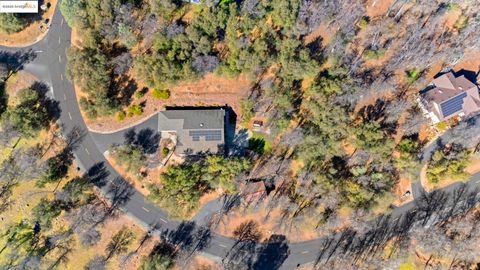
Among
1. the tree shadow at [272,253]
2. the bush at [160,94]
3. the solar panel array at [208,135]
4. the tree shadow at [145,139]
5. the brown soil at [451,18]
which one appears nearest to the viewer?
the solar panel array at [208,135]

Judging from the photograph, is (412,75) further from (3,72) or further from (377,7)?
(3,72)

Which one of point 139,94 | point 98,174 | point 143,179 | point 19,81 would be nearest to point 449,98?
point 139,94

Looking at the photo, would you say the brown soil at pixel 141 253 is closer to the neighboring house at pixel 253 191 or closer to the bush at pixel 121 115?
the neighboring house at pixel 253 191

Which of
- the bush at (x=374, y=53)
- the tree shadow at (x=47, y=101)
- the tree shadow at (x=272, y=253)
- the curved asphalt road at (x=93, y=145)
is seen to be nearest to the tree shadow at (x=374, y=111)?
the bush at (x=374, y=53)

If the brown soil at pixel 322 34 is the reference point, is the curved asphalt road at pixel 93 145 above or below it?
below

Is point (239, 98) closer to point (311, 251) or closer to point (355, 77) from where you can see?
point (355, 77)

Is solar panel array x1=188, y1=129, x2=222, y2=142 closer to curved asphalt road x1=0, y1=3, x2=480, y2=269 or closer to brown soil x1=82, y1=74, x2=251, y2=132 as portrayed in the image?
brown soil x1=82, y1=74, x2=251, y2=132
